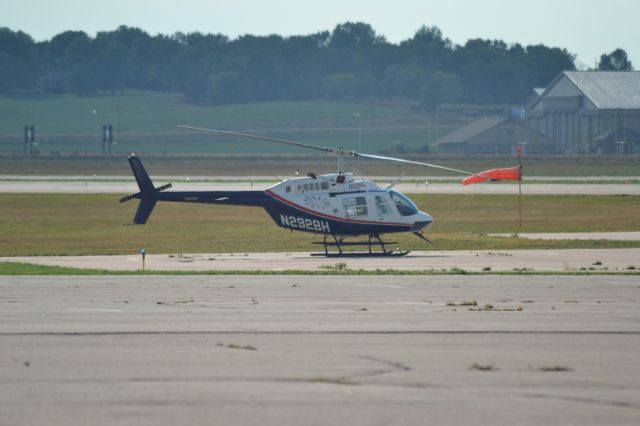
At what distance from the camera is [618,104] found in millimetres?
159500

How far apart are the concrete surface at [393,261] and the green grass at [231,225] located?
2191 millimetres

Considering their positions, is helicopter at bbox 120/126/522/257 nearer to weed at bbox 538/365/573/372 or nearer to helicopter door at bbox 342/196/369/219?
helicopter door at bbox 342/196/369/219

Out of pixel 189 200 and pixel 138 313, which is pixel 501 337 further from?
pixel 189 200

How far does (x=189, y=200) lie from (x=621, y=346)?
24570 mm

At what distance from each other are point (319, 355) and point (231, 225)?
A: 36.0m

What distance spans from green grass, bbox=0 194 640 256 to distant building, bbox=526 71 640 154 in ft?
288

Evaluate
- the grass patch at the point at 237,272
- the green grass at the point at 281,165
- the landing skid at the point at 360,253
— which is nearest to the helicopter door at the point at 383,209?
the landing skid at the point at 360,253

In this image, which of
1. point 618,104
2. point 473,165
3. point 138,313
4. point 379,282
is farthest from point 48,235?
point 618,104

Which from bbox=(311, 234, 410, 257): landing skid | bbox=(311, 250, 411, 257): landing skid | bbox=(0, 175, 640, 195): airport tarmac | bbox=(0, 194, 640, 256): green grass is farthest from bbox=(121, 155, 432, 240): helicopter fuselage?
bbox=(0, 175, 640, 195): airport tarmac

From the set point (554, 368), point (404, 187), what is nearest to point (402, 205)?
point (554, 368)

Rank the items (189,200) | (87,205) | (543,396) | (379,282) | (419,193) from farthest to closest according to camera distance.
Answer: (419,193) → (87,205) → (189,200) → (379,282) → (543,396)

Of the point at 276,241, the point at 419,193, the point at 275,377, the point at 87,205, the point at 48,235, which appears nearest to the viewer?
the point at 275,377

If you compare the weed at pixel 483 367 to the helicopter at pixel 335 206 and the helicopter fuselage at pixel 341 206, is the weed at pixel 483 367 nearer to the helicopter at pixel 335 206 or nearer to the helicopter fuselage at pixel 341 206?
the helicopter at pixel 335 206

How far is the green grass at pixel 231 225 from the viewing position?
42.2 meters
